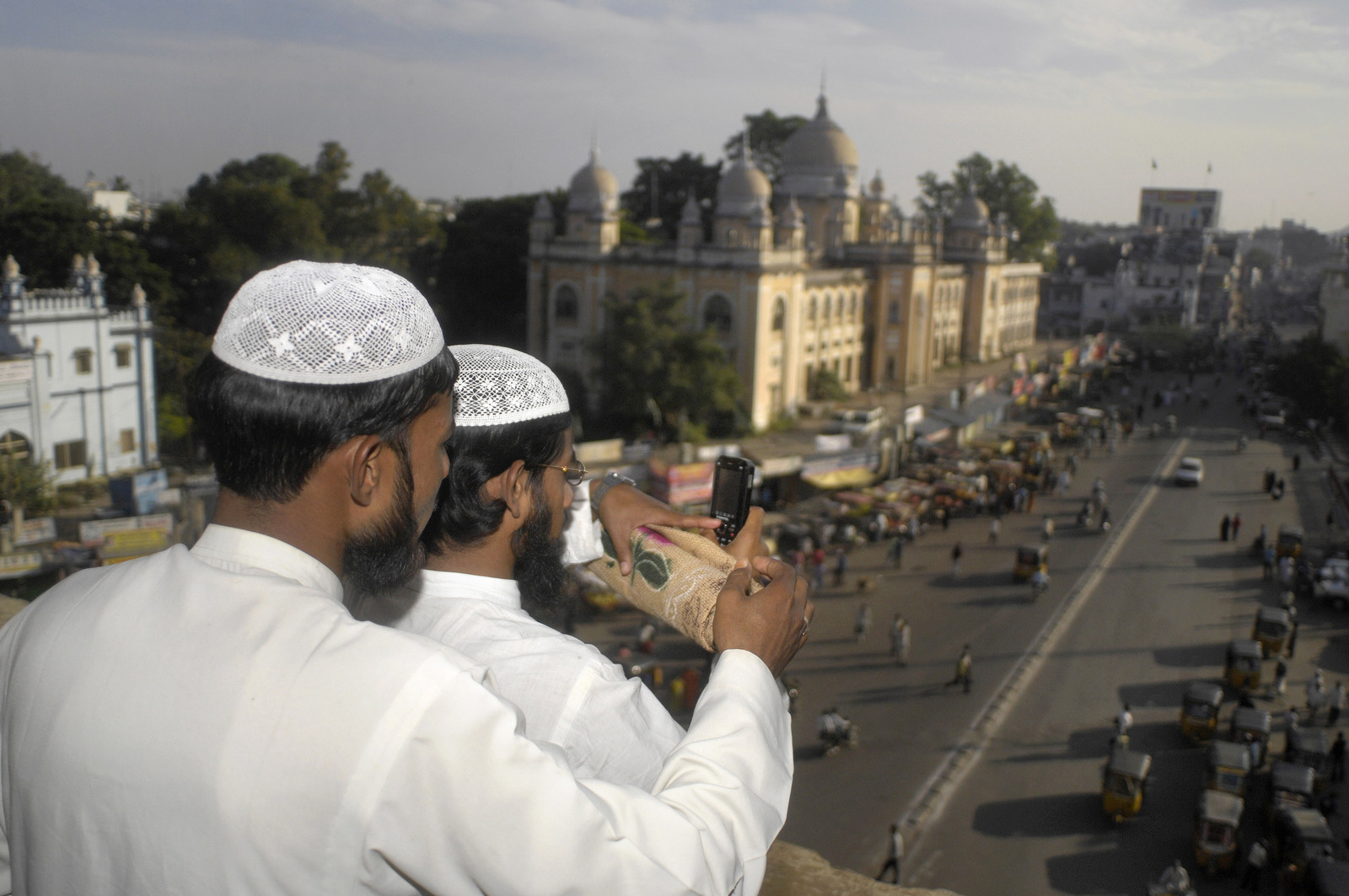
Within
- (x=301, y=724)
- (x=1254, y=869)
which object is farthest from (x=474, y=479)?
(x=1254, y=869)

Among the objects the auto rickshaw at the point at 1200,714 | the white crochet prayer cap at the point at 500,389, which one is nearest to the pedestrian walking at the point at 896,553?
the auto rickshaw at the point at 1200,714

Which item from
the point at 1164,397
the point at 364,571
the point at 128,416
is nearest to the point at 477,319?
the point at 128,416

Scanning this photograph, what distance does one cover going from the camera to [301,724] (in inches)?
46.7

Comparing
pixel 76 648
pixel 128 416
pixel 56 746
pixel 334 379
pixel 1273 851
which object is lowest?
pixel 1273 851

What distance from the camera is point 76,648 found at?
4.17ft

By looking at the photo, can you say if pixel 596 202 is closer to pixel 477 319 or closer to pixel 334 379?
pixel 477 319

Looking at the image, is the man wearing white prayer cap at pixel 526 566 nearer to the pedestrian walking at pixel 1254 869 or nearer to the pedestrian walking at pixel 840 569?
the pedestrian walking at pixel 1254 869

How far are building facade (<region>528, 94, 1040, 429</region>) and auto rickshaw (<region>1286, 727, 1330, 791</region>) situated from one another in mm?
17779

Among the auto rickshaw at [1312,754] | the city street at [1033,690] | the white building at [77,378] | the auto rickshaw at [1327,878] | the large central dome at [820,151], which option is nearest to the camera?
the auto rickshaw at [1327,878]

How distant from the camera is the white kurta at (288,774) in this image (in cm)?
118

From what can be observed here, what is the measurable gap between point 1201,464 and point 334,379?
31.1m

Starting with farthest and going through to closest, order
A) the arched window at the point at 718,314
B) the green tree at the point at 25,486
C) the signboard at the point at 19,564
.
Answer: the arched window at the point at 718,314, the green tree at the point at 25,486, the signboard at the point at 19,564

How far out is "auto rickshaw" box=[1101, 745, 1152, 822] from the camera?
10.5 meters

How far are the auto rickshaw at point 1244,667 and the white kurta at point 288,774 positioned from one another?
49.0 ft
